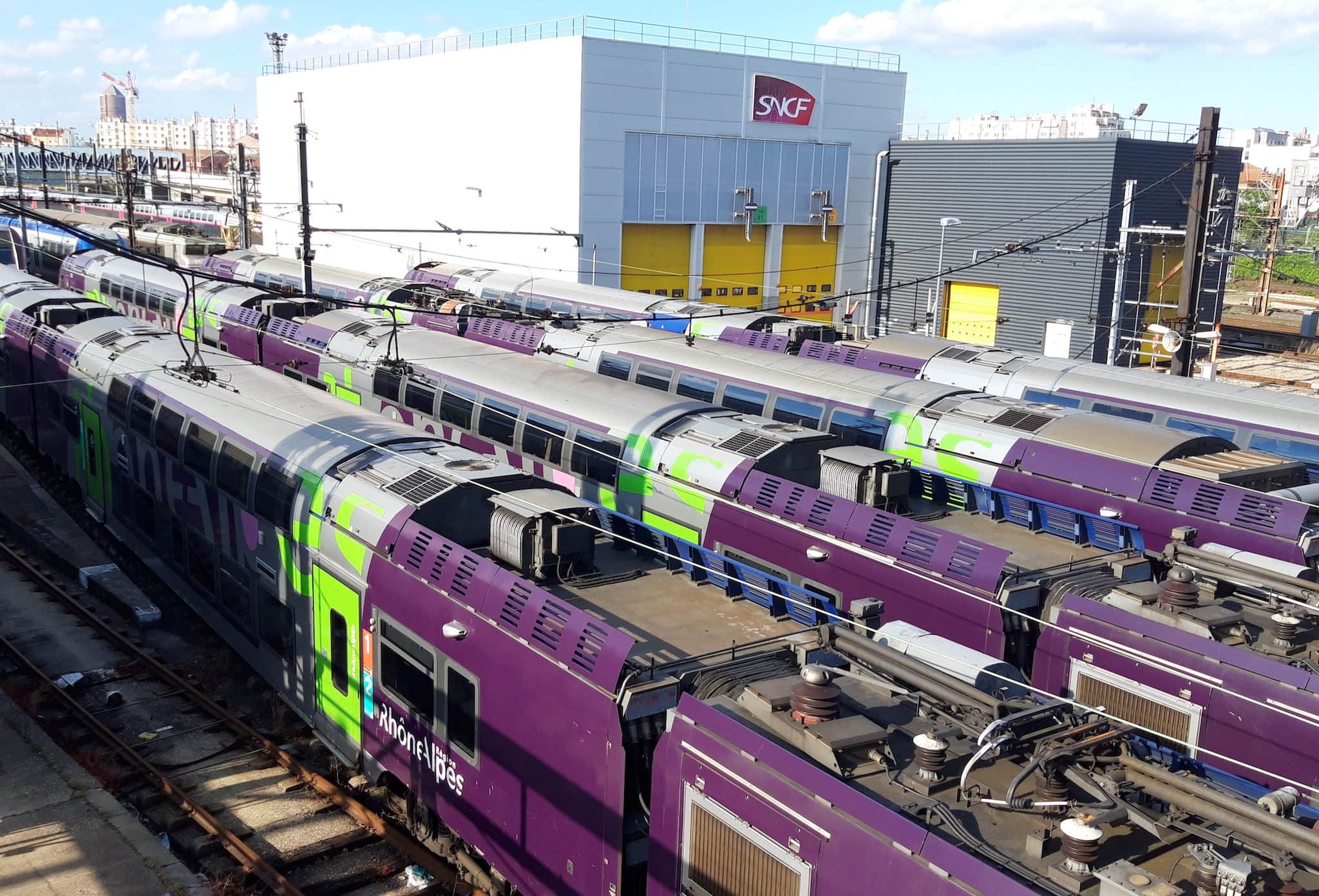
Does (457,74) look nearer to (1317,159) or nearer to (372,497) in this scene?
(372,497)

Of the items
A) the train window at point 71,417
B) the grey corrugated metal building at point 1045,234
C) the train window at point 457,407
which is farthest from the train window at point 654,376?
the grey corrugated metal building at point 1045,234

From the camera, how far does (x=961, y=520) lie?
15.6 m

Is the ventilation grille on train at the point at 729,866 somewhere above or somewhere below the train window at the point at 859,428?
below

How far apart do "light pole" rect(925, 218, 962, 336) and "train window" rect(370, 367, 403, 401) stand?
26478 mm

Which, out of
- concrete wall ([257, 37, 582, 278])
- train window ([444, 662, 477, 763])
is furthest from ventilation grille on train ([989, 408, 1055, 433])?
concrete wall ([257, 37, 582, 278])

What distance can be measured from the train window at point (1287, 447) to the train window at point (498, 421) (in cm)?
1308

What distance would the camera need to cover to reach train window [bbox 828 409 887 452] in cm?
1797

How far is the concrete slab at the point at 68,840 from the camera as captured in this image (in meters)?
10.8

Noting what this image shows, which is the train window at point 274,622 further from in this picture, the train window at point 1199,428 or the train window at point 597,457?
the train window at point 1199,428

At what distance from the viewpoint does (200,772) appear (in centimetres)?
1327

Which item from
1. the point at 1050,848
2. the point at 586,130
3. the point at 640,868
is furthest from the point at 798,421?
the point at 586,130

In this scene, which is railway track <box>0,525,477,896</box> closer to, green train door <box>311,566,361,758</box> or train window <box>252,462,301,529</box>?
green train door <box>311,566,361,758</box>

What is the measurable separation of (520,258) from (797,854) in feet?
134

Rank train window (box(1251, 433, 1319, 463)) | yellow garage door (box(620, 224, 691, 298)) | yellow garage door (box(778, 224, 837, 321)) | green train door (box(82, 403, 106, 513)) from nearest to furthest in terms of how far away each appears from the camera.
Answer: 1. train window (box(1251, 433, 1319, 463))
2. green train door (box(82, 403, 106, 513))
3. yellow garage door (box(620, 224, 691, 298))
4. yellow garage door (box(778, 224, 837, 321))
